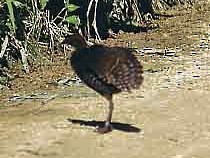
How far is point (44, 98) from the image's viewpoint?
20.7 feet

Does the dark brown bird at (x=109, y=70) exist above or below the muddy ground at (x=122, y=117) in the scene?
above

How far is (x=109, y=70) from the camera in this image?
4.67 metres

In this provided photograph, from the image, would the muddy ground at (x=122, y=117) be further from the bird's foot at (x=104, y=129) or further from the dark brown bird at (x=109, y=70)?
the dark brown bird at (x=109, y=70)

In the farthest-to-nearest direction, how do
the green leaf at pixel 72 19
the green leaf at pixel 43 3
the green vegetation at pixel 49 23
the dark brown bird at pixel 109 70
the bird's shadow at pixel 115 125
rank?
the green leaf at pixel 72 19 < the green leaf at pixel 43 3 < the green vegetation at pixel 49 23 < the bird's shadow at pixel 115 125 < the dark brown bird at pixel 109 70

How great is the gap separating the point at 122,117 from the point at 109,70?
39.0 inches

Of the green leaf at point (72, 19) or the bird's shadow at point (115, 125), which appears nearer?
the bird's shadow at point (115, 125)

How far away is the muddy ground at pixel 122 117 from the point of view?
15.8ft

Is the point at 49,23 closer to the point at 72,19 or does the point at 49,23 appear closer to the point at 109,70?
the point at 72,19

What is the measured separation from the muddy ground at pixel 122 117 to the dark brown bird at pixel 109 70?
0.47 metres

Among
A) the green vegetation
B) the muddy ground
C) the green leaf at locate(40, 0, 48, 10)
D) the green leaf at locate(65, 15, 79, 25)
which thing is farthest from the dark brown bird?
the green leaf at locate(65, 15, 79, 25)

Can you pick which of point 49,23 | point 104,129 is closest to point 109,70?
point 104,129

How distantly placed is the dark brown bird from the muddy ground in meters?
0.47

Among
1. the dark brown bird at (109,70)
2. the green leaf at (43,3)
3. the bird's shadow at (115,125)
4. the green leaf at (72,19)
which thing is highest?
the green leaf at (43,3)

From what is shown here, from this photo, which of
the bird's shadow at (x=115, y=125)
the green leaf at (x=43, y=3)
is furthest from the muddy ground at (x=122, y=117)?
the green leaf at (x=43, y=3)
